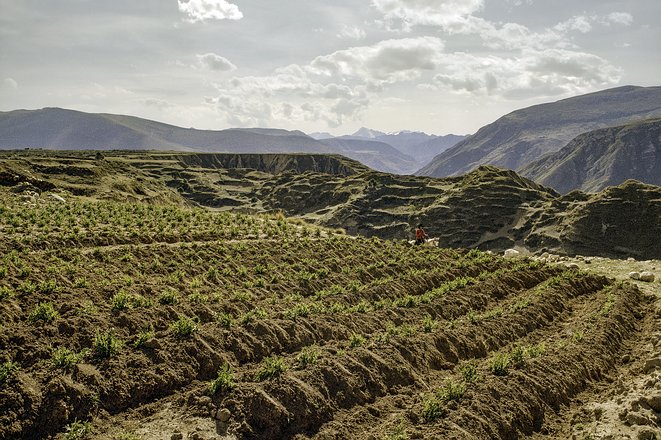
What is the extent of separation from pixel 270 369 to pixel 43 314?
17.0 ft

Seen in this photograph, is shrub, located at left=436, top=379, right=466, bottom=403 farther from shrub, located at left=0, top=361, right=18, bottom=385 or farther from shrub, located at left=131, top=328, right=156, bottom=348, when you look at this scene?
shrub, located at left=0, top=361, right=18, bottom=385

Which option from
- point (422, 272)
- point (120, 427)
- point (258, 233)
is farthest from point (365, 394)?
point (258, 233)

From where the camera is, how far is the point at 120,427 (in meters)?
8.28

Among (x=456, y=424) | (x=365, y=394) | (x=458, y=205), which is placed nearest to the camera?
(x=456, y=424)

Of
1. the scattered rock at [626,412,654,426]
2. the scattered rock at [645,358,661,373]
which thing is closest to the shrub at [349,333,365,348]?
the scattered rock at [626,412,654,426]

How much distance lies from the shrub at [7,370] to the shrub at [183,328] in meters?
3.09

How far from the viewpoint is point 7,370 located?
8.36 m

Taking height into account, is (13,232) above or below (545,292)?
above

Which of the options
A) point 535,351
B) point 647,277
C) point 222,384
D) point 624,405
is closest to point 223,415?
point 222,384

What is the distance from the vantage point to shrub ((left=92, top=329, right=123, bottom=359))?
9.50 m

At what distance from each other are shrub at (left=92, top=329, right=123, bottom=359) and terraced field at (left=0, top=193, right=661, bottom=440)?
3cm

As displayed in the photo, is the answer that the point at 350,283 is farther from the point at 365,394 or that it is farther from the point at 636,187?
the point at 636,187

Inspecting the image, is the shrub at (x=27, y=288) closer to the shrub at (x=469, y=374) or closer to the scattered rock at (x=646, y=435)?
the shrub at (x=469, y=374)

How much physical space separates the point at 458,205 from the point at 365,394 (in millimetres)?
74389
